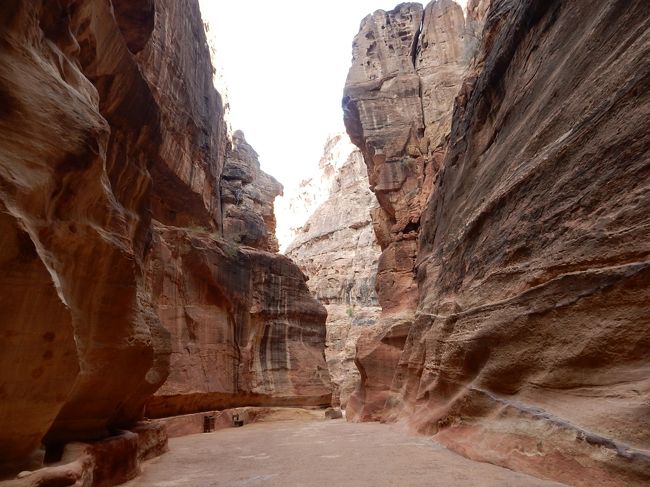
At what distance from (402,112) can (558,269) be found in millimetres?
19412

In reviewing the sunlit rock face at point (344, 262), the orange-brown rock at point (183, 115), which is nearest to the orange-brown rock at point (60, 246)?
the orange-brown rock at point (183, 115)

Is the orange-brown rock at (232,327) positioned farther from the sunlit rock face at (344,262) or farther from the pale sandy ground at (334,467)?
the sunlit rock face at (344,262)

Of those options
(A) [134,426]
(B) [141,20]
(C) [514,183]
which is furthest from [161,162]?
(C) [514,183]

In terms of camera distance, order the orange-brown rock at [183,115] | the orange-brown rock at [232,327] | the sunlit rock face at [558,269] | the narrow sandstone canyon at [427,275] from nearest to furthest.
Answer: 1. the narrow sandstone canyon at [427,275]
2. the sunlit rock face at [558,269]
3. the orange-brown rock at [183,115]
4. the orange-brown rock at [232,327]

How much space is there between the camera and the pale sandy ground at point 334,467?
4539mm

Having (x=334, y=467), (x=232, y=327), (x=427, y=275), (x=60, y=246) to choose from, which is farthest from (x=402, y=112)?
(x=60, y=246)

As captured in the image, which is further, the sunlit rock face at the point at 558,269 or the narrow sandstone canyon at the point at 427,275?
the sunlit rock face at the point at 558,269

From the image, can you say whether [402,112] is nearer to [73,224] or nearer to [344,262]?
[73,224]

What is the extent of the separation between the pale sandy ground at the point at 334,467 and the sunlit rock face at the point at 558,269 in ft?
1.46

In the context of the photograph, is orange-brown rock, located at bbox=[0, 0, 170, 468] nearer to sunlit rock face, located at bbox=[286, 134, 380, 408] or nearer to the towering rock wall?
the towering rock wall

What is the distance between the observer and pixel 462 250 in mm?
9656

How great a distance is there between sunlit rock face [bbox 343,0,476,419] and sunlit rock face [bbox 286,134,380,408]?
18.4 meters

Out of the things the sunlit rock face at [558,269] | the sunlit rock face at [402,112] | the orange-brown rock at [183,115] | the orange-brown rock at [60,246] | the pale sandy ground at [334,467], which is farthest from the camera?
the sunlit rock face at [402,112]

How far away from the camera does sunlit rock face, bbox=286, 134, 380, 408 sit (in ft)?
135
